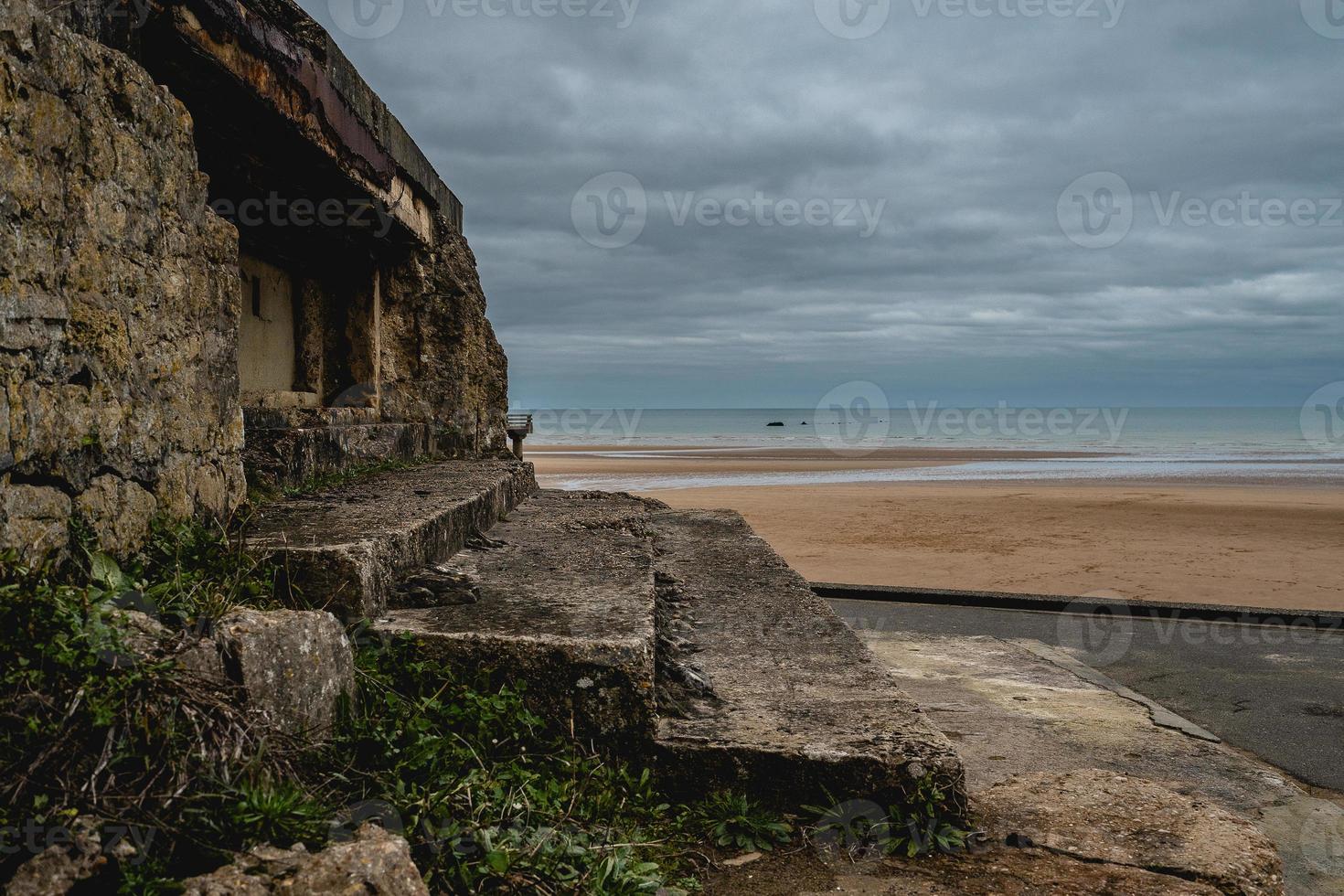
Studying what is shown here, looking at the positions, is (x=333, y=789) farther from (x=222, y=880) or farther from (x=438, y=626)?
(x=438, y=626)

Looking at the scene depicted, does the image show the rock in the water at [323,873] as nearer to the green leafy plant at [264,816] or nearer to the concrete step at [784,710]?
the green leafy plant at [264,816]

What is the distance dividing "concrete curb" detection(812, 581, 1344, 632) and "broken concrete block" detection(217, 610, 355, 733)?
5140mm

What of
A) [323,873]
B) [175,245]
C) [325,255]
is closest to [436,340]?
[325,255]

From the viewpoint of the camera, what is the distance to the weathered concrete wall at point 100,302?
6.50 feet

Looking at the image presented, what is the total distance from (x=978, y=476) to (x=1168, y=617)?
1878cm

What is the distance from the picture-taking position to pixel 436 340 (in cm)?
633

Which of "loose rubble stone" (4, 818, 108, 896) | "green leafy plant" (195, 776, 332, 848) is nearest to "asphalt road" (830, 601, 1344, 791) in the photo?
"green leafy plant" (195, 776, 332, 848)

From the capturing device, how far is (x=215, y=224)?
2.98 m

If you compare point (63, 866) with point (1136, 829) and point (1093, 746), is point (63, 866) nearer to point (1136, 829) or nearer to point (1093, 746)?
point (1136, 829)

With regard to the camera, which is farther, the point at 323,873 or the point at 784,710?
the point at 784,710

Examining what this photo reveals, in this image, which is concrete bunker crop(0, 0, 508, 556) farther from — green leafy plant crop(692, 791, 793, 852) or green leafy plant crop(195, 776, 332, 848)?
green leafy plant crop(692, 791, 793, 852)

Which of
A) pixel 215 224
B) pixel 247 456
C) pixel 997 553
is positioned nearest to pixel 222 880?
pixel 215 224

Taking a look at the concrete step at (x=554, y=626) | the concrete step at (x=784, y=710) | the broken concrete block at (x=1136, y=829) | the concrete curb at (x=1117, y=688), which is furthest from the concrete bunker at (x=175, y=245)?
the concrete curb at (x=1117, y=688)

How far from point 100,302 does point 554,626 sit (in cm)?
146
